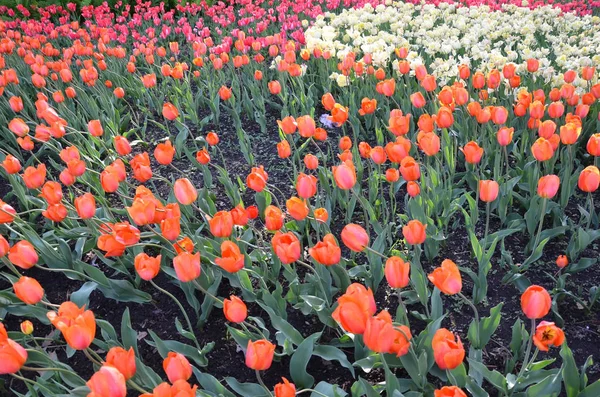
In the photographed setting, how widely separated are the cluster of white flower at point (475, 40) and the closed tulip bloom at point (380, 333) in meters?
2.84

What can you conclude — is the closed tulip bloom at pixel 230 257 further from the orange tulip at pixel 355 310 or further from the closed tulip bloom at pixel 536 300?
the closed tulip bloom at pixel 536 300

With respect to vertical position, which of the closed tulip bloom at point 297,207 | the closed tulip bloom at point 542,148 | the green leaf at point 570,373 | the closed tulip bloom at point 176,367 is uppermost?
the closed tulip bloom at point 542,148

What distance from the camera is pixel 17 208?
3438mm

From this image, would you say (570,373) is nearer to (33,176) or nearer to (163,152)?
(163,152)

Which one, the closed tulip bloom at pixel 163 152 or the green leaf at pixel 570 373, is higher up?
the closed tulip bloom at pixel 163 152

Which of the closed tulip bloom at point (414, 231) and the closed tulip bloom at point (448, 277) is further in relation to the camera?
the closed tulip bloom at point (414, 231)

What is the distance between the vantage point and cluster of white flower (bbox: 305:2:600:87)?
13.0 feet

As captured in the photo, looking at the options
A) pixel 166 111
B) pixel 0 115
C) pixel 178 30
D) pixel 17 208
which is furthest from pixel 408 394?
pixel 178 30

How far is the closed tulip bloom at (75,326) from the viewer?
1.40 metres

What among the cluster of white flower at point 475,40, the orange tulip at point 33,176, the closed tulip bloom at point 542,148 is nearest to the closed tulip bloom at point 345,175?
the closed tulip bloom at point 542,148

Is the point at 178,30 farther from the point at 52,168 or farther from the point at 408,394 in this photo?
the point at 408,394

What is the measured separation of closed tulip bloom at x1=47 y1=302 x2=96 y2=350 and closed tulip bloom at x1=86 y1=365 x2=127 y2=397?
23 cm

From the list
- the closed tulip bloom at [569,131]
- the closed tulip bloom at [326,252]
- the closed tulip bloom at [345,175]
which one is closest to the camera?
the closed tulip bloom at [326,252]

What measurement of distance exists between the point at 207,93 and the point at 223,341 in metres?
3.38
